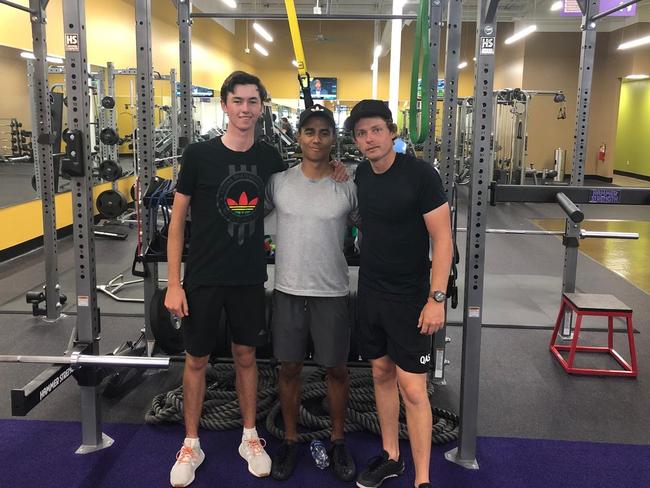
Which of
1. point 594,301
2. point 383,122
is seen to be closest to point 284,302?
point 383,122

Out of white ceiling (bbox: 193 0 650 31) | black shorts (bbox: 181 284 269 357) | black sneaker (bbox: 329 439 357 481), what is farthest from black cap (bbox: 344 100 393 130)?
white ceiling (bbox: 193 0 650 31)

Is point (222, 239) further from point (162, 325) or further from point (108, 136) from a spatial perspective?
point (108, 136)

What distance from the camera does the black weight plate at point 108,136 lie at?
7480 millimetres

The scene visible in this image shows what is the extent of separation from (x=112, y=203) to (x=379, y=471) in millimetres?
5935

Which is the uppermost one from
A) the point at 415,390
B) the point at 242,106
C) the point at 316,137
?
the point at 242,106

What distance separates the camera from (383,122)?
2.03 m

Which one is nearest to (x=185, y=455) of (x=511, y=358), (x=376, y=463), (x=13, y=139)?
(x=376, y=463)

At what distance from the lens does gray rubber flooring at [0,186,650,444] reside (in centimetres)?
278

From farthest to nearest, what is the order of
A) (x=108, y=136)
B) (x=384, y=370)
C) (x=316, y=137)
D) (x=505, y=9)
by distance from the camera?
1. (x=505, y=9)
2. (x=108, y=136)
3. (x=384, y=370)
4. (x=316, y=137)

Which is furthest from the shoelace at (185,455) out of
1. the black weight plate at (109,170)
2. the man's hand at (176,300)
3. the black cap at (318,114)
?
the black weight plate at (109,170)

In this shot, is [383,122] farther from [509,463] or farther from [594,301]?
[594,301]

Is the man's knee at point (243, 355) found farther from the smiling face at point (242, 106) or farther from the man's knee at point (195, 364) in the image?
the smiling face at point (242, 106)

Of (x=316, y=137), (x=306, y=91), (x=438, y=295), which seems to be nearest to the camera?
(x=438, y=295)

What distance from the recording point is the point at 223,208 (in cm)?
215
